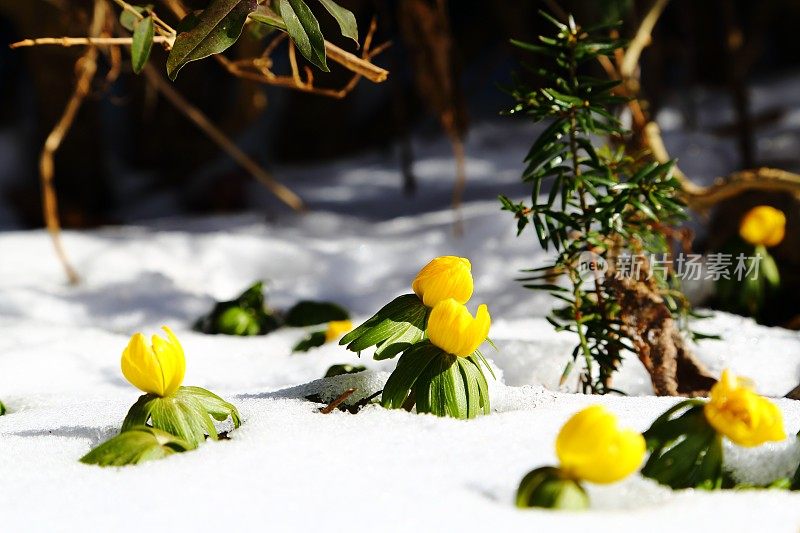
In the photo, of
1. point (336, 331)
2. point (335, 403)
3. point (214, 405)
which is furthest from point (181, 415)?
point (336, 331)

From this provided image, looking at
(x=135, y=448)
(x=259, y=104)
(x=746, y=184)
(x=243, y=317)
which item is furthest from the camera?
(x=259, y=104)

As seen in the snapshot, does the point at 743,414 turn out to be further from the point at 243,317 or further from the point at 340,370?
the point at 243,317

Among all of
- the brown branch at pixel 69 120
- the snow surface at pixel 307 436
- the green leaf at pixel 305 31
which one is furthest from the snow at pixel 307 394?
the green leaf at pixel 305 31

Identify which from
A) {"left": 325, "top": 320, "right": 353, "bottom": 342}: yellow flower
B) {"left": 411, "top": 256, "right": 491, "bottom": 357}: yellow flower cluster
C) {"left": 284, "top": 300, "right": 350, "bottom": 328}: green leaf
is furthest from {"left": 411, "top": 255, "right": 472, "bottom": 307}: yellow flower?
{"left": 284, "top": 300, "right": 350, "bottom": 328}: green leaf

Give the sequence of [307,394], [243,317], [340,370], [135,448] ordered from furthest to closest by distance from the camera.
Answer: [243,317]
[340,370]
[307,394]
[135,448]

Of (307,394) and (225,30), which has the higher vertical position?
(225,30)

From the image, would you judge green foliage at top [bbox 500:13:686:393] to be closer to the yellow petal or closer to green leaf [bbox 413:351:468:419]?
green leaf [bbox 413:351:468:419]

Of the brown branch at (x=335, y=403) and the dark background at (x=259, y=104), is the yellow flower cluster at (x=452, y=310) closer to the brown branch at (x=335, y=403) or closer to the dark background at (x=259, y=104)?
the brown branch at (x=335, y=403)

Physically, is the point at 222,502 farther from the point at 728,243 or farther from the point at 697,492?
the point at 728,243
